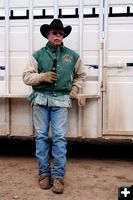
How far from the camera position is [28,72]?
4363mm

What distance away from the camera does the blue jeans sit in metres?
4.32

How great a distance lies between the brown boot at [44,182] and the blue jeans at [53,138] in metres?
0.05

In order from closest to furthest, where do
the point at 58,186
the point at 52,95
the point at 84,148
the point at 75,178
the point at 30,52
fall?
1. the point at 58,186
2. the point at 52,95
3. the point at 75,178
4. the point at 30,52
5. the point at 84,148

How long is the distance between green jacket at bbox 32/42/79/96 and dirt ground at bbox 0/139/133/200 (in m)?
1.13

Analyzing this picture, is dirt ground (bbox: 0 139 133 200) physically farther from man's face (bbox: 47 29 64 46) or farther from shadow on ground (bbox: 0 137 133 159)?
man's face (bbox: 47 29 64 46)

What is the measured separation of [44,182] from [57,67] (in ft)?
4.46

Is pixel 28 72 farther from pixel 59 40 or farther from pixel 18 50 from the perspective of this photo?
pixel 18 50

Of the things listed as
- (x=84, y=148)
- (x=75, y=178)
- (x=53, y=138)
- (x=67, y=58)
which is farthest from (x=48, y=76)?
(x=84, y=148)

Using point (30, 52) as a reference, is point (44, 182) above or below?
below

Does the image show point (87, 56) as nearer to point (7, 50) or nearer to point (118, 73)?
point (118, 73)

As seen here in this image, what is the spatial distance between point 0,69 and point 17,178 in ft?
5.06

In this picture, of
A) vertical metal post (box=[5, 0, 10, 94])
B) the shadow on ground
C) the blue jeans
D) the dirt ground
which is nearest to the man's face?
the blue jeans

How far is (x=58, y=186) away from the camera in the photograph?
4.18 m

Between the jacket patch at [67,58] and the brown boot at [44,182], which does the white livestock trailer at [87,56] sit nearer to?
the jacket patch at [67,58]
